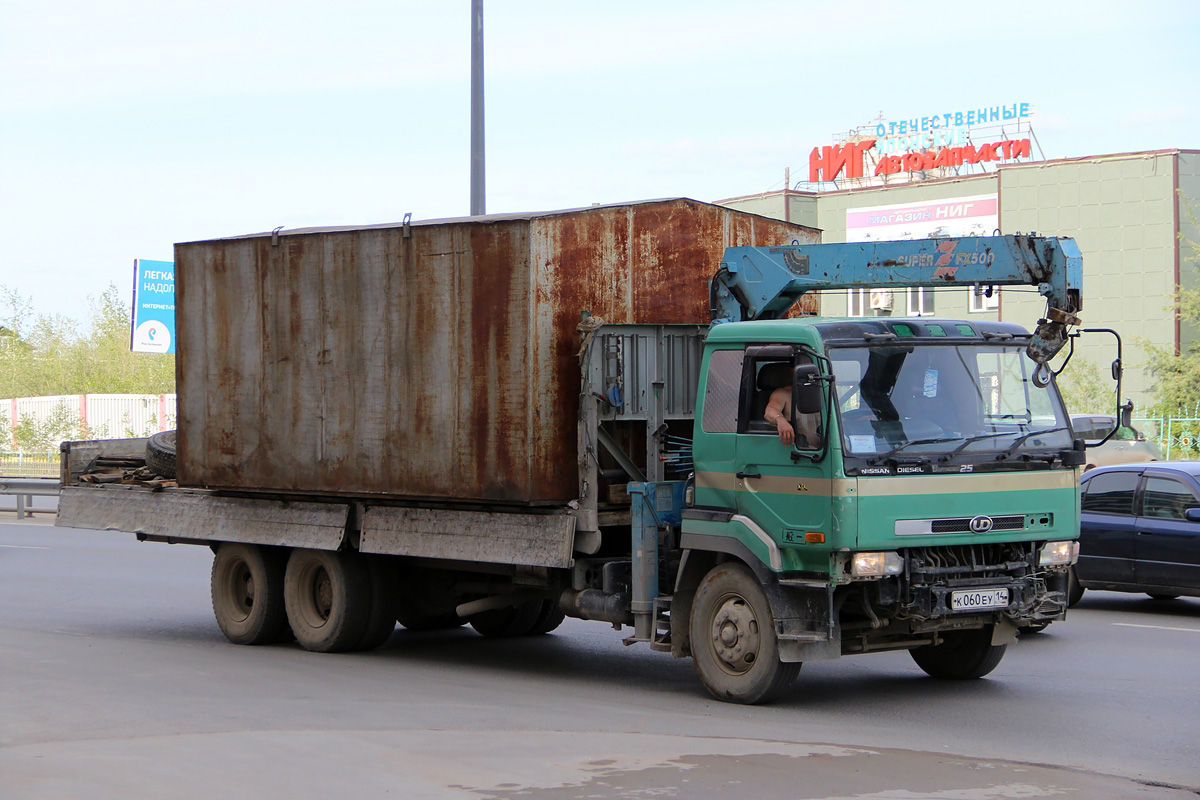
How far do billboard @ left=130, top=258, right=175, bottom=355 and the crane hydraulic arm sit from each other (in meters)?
29.1

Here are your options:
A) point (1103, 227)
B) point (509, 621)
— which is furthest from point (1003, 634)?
point (1103, 227)

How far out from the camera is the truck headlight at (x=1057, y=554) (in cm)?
866

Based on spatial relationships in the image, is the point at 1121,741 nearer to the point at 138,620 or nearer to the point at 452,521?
the point at 452,521

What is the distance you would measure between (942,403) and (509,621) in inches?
208

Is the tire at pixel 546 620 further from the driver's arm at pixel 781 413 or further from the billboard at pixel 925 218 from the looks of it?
the billboard at pixel 925 218

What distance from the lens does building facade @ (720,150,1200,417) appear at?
157 feet

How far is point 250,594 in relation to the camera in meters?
12.2

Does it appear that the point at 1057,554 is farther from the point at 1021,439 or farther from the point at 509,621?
the point at 509,621

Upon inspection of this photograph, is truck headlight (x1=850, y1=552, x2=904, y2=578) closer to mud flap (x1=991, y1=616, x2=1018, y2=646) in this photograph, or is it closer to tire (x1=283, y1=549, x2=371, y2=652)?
mud flap (x1=991, y1=616, x2=1018, y2=646)

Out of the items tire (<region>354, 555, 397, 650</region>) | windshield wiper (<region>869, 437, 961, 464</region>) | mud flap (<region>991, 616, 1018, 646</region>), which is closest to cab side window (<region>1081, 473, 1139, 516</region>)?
mud flap (<region>991, 616, 1018, 646</region>)

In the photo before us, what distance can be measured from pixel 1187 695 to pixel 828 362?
3.36m

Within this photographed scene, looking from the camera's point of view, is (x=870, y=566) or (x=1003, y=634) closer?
(x=870, y=566)

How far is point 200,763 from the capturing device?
691 centimetres

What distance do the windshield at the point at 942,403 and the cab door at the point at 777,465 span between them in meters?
0.22
